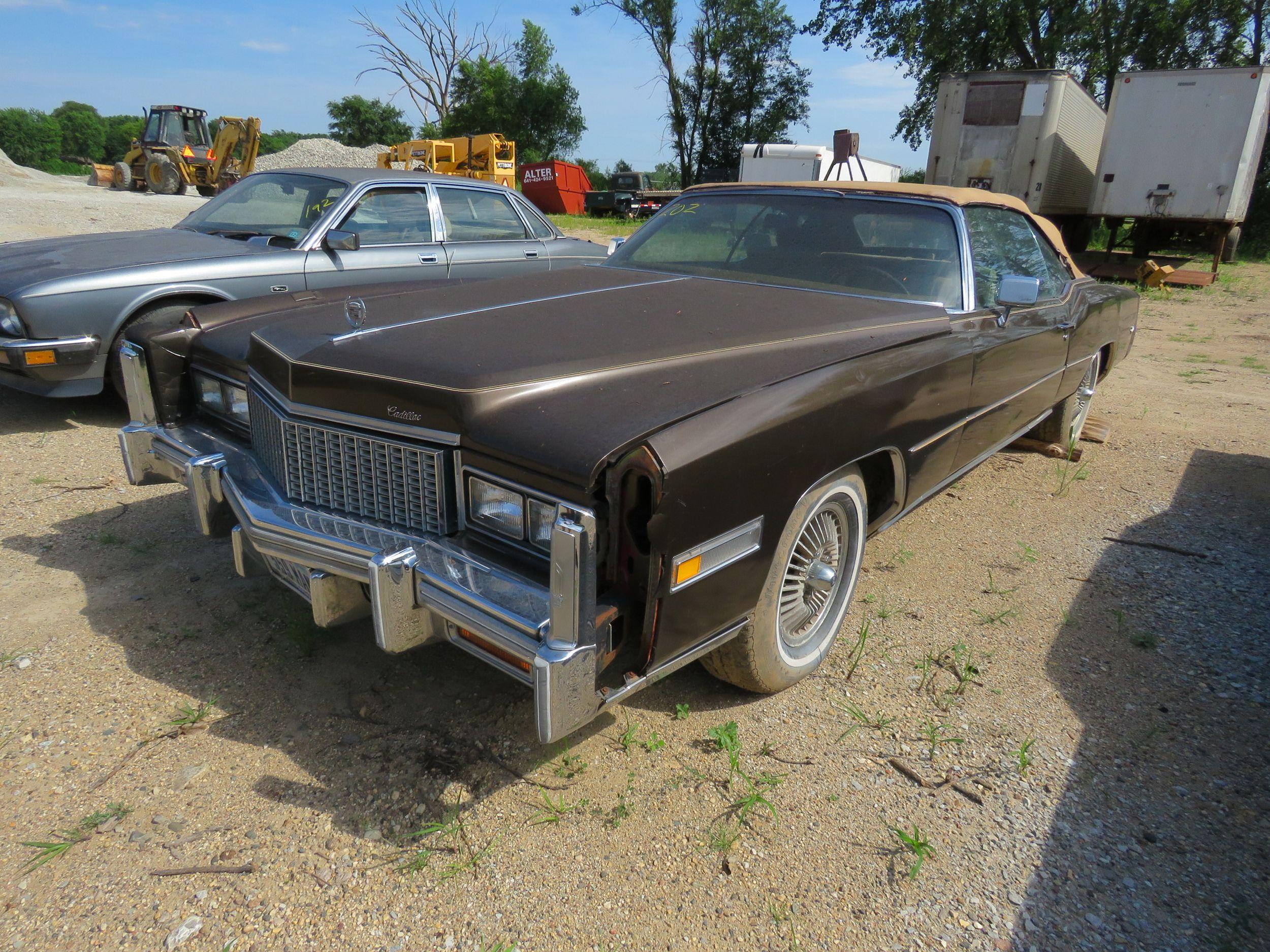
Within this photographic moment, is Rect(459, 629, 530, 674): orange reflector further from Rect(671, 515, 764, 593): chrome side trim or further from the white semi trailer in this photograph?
the white semi trailer

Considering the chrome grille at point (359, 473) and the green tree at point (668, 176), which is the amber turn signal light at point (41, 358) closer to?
the chrome grille at point (359, 473)

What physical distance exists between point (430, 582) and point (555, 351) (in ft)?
2.51

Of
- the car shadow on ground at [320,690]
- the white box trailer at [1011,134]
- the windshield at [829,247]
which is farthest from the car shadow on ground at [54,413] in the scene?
the white box trailer at [1011,134]

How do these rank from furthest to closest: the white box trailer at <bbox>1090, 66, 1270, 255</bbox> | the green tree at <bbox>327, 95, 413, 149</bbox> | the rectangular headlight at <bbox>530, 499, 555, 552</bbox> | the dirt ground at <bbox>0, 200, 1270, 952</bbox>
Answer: the green tree at <bbox>327, 95, 413, 149</bbox> < the white box trailer at <bbox>1090, 66, 1270, 255</bbox> < the rectangular headlight at <bbox>530, 499, 555, 552</bbox> < the dirt ground at <bbox>0, 200, 1270, 952</bbox>

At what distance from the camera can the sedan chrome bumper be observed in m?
1.77

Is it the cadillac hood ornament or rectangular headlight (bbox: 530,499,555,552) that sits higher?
the cadillac hood ornament

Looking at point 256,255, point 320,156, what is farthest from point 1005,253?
point 320,156

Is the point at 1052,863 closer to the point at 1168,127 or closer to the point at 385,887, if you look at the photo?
the point at 385,887

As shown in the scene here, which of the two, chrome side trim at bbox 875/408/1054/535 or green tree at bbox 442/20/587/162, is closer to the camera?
chrome side trim at bbox 875/408/1054/535

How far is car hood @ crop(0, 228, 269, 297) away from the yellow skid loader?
656 inches

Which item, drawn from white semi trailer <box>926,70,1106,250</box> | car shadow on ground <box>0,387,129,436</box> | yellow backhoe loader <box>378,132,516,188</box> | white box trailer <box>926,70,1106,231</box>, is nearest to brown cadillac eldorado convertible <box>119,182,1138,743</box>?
car shadow on ground <box>0,387,129,436</box>

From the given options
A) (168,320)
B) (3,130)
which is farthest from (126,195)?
(3,130)

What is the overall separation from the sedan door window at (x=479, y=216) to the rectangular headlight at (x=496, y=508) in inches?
170

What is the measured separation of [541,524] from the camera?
201 centimetres
